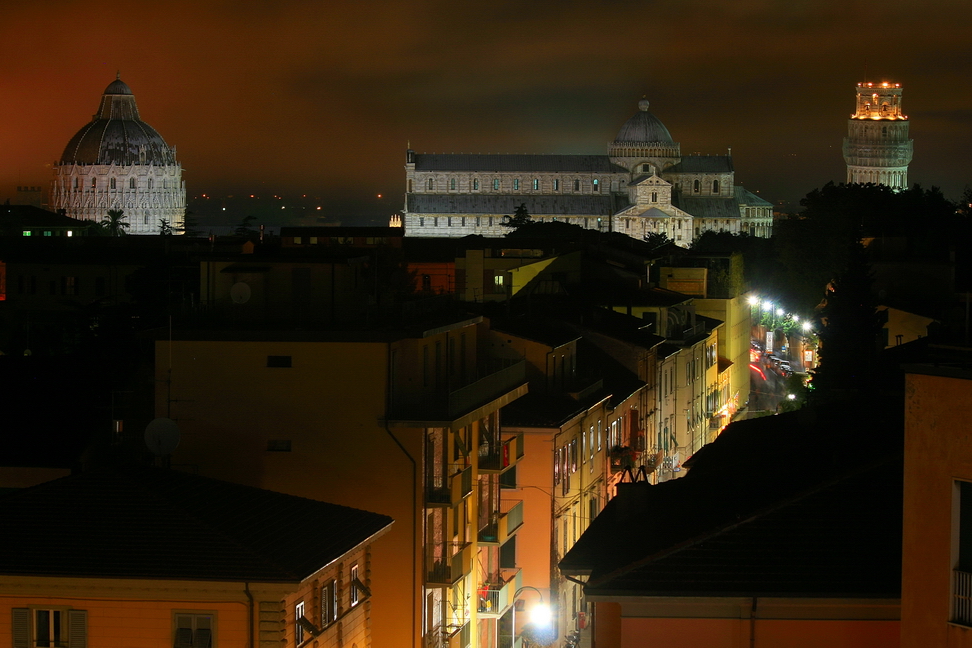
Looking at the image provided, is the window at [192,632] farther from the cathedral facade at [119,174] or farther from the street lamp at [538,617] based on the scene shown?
the cathedral facade at [119,174]

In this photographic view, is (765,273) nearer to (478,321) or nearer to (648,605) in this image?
(478,321)

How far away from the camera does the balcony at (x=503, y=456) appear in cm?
2008

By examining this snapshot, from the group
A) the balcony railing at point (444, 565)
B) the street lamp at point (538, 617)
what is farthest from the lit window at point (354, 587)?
the street lamp at point (538, 617)

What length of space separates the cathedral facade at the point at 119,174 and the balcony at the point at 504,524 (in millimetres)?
170443

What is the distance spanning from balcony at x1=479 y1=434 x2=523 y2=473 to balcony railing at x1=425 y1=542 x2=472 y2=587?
1797 mm

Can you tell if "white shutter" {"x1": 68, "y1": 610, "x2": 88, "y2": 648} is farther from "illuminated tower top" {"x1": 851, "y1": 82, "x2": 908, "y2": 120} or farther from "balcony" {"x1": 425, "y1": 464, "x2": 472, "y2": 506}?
"illuminated tower top" {"x1": 851, "y1": 82, "x2": 908, "y2": 120}

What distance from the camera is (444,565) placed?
17.5 m

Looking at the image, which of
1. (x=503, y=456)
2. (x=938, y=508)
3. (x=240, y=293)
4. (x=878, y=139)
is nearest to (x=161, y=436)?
(x=240, y=293)

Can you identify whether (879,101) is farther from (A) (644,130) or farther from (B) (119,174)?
(B) (119,174)

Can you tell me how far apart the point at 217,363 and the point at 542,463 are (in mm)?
6558

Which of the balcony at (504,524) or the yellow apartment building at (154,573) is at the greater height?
the yellow apartment building at (154,573)

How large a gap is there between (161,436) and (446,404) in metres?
3.11

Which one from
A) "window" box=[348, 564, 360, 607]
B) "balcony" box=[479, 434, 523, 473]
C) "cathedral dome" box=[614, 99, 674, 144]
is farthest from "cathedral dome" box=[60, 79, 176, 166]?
"window" box=[348, 564, 360, 607]

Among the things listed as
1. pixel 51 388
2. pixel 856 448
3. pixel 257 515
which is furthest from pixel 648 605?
pixel 51 388
